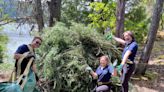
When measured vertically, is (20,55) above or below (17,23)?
above

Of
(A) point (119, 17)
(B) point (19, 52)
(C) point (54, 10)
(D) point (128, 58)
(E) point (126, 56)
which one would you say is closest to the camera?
(B) point (19, 52)

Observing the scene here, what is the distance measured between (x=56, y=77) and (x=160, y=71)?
6391mm

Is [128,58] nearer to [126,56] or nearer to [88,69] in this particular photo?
[126,56]

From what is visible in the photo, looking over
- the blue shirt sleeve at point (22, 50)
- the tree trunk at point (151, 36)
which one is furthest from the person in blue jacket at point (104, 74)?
the tree trunk at point (151, 36)

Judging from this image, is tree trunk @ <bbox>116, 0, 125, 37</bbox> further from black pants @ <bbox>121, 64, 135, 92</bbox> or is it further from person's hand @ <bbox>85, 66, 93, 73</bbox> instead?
person's hand @ <bbox>85, 66, 93, 73</bbox>

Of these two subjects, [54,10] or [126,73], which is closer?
[126,73]

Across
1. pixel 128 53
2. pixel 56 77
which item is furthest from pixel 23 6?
pixel 128 53

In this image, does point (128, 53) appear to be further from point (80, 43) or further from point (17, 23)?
point (17, 23)

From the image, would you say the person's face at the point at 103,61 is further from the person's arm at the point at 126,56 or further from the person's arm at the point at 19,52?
the person's arm at the point at 19,52

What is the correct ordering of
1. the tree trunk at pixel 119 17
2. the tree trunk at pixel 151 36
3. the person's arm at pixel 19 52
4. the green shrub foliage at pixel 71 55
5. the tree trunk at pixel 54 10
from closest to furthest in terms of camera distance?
the person's arm at pixel 19 52 < the green shrub foliage at pixel 71 55 < the tree trunk at pixel 119 17 < the tree trunk at pixel 151 36 < the tree trunk at pixel 54 10

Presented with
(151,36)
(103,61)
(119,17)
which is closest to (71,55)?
(103,61)

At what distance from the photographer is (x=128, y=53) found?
19.7ft

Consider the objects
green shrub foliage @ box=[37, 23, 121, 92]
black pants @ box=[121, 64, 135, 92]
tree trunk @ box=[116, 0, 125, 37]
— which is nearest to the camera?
black pants @ box=[121, 64, 135, 92]

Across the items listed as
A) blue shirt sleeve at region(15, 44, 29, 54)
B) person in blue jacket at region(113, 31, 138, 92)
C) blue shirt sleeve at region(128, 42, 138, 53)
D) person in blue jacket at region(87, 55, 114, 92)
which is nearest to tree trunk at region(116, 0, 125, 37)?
person in blue jacket at region(113, 31, 138, 92)
